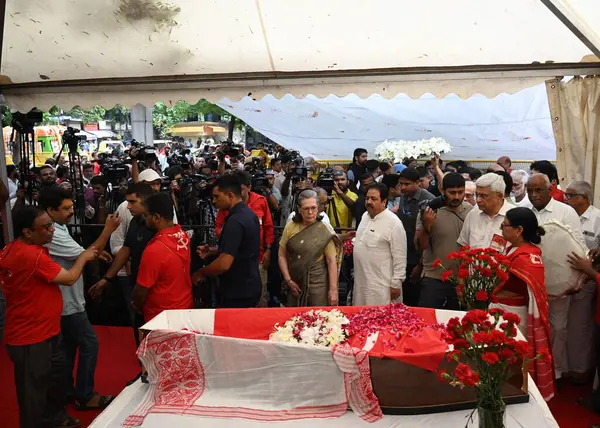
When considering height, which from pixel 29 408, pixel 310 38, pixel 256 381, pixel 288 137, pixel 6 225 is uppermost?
pixel 310 38

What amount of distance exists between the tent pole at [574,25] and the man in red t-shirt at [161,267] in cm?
252

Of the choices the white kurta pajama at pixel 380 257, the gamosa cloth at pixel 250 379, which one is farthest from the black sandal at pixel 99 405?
the white kurta pajama at pixel 380 257

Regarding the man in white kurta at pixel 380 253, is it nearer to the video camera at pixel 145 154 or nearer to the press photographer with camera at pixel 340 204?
the press photographer with camera at pixel 340 204

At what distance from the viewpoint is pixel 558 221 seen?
368 centimetres

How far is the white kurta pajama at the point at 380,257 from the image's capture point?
380 cm

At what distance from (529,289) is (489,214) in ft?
2.24

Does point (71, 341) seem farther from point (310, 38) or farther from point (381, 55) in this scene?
point (381, 55)

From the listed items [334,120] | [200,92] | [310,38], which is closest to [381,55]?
[310,38]

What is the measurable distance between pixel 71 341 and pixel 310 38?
2.52 metres

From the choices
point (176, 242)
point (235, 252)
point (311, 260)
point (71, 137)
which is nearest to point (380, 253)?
point (311, 260)

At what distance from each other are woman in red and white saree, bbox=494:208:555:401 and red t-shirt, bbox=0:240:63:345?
2.41 metres

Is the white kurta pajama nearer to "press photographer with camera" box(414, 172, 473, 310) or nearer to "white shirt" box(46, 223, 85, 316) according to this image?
"press photographer with camera" box(414, 172, 473, 310)

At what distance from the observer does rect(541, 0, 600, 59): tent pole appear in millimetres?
3352

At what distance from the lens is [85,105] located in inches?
177
